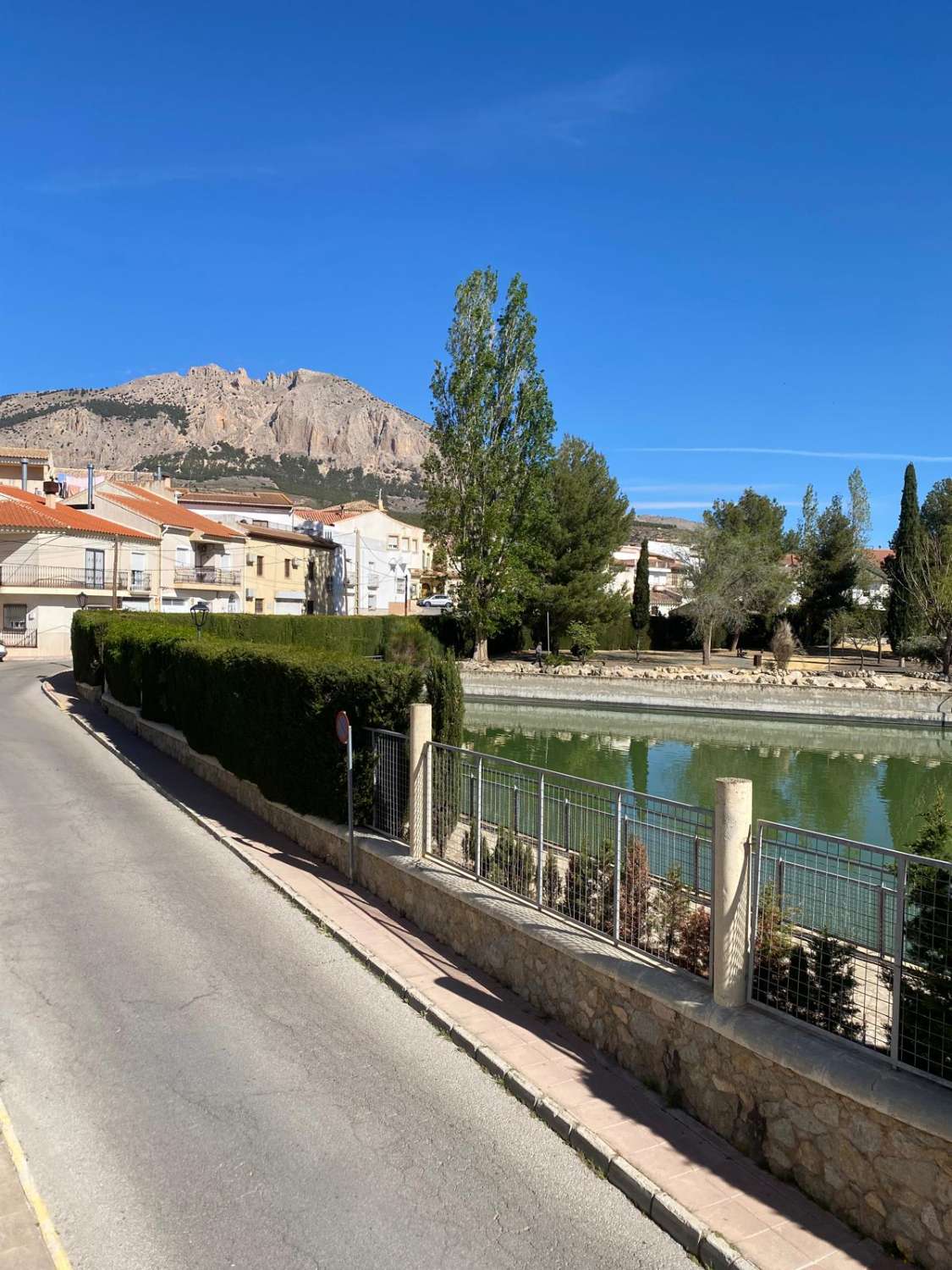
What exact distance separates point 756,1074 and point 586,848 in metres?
2.45

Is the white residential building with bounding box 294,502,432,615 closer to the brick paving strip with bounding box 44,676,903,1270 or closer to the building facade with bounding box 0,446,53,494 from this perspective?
the building facade with bounding box 0,446,53,494

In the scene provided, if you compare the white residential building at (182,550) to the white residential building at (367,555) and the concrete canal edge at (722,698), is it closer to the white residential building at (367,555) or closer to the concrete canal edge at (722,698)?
the white residential building at (367,555)

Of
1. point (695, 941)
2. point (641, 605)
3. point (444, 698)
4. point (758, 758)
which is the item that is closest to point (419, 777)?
point (444, 698)

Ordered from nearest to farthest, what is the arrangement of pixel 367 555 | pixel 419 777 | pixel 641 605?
pixel 419 777 < pixel 641 605 < pixel 367 555

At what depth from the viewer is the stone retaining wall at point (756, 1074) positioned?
4.69 metres

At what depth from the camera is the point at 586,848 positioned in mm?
7742

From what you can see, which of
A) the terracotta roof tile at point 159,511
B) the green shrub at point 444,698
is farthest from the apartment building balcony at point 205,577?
the green shrub at point 444,698

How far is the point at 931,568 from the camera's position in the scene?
47062 millimetres

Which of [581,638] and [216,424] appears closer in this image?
[581,638]

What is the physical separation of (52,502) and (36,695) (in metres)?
25.9

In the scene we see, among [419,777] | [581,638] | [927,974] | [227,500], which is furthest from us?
[227,500]

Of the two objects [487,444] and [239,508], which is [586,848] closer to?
[487,444]

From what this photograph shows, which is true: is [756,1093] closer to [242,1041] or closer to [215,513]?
[242,1041]

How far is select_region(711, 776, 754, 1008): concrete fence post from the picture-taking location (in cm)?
597
